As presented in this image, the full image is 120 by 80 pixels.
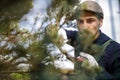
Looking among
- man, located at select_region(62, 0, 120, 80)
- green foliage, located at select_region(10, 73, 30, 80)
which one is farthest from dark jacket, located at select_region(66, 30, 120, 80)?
green foliage, located at select_region(10, 73, 30, 80)

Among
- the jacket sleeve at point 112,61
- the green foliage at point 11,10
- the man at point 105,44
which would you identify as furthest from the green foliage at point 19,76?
the jacket sleeve at point 112,61

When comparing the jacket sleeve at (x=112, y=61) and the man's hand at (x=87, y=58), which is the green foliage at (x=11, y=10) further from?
the jacket sleeve at (x=112, y=61)

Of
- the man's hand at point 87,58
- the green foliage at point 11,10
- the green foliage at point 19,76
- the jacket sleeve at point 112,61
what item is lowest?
the green foliage at point 19,76

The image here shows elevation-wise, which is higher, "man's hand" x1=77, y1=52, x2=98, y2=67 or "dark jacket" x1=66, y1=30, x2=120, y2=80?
"dark jacket" x1=66, y1=30, x2=120, y2=80

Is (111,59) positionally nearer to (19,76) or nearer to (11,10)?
(19,76)

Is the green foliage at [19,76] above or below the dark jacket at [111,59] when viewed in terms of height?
below

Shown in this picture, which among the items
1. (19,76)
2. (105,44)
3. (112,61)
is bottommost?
(19,76)

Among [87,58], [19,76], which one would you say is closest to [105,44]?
[87,58]

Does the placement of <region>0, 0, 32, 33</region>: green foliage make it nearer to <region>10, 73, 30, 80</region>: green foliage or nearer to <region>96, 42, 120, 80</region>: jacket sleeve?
<region>10, 73, 30, 80</region>: green foliage

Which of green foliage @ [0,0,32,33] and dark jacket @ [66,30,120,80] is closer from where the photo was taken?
green foliage @ [0,0,32,33]

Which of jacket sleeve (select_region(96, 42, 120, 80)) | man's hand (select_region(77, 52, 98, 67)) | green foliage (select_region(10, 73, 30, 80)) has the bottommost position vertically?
green foliage (select_region(10, 73, 30, 80))

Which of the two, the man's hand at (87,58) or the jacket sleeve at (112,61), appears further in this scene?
the jacket sleeve at (112,61)

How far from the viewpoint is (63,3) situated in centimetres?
204

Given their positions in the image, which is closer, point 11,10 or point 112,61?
point 11,10
